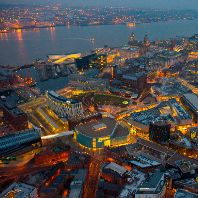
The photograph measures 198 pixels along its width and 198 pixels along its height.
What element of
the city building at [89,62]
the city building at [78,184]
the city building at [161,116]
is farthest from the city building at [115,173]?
the city building at [89,62]

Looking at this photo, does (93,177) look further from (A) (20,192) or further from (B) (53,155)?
(A) (20,192)

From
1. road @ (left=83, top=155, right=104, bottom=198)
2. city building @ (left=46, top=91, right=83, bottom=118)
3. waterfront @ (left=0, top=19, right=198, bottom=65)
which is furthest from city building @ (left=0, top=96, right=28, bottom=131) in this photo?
waterfront @ (left=0, top=19, right=198, bottom=65)

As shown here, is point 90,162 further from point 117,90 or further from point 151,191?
point 117,90

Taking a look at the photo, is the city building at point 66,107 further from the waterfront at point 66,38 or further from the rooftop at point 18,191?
the waterfront at point 66,38

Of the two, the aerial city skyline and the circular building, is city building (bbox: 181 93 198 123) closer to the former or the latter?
the aerial city skyline

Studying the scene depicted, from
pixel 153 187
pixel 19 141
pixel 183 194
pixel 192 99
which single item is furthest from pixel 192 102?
pixel 19 141

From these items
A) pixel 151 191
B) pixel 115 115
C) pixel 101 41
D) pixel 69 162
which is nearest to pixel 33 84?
pixel 115 115
